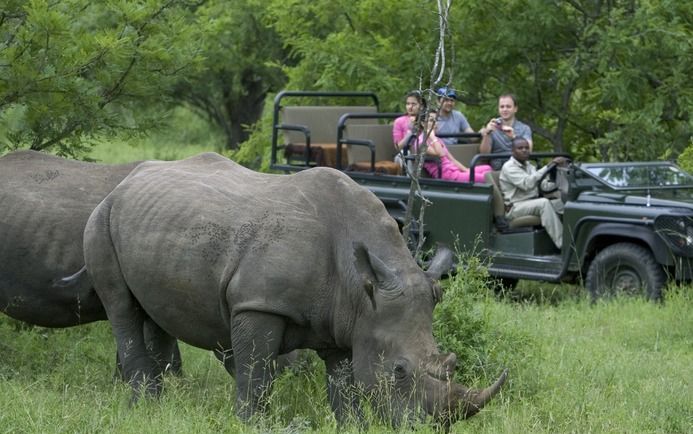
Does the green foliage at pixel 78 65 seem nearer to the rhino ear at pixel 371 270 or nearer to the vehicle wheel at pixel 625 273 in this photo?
the rhino ear at pixel 371 270

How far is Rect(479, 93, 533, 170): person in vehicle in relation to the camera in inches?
555

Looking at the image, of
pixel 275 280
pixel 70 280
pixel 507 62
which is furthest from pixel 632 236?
pixel 275 280

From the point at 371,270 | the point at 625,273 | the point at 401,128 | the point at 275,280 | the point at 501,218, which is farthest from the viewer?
the point at 401,128

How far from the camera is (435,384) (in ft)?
22.3

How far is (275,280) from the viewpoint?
7.38 meters

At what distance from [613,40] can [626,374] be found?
659 centimetres

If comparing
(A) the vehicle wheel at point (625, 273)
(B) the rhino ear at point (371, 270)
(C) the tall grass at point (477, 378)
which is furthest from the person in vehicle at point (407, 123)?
(B) the rhino ear at point (371, 270)

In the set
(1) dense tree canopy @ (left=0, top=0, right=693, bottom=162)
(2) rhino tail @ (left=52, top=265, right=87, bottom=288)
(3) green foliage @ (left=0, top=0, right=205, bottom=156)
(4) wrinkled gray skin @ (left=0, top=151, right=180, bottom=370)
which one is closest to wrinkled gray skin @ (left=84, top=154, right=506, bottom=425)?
(2) rhino tail @ (left=52, top=265, right=87, bottom=288)

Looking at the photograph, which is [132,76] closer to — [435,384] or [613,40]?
[435,384]

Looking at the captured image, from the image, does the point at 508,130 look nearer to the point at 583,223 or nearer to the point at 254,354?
the point at 583,223

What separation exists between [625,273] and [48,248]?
18.8 ft

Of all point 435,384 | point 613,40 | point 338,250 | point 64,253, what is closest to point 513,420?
point 435,384

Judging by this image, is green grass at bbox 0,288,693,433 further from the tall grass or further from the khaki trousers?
the khaki trousers

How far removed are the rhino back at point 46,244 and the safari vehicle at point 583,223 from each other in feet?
12.8
